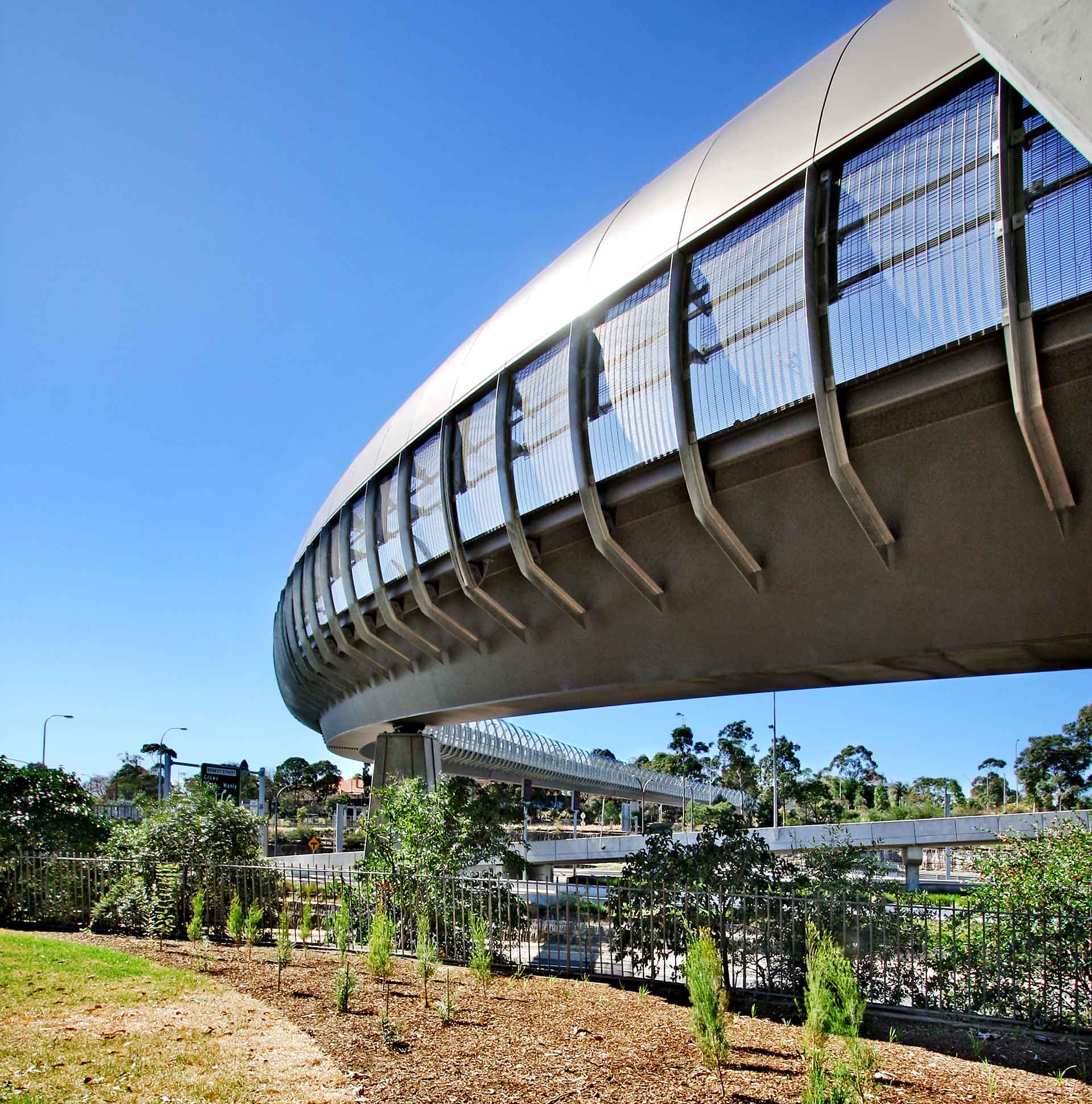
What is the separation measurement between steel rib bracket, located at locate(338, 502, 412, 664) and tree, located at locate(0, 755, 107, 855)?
6.86 meters

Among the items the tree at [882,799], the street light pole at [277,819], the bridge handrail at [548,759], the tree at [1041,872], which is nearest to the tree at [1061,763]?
the tree at [882,799]

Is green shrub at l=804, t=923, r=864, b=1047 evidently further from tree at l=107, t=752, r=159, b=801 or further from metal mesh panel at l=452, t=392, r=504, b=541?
tree at l=107, t=752, r=159, b=801

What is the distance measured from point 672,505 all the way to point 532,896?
26.0 metres

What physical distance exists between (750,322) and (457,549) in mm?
6991

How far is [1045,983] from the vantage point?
980 centimetres

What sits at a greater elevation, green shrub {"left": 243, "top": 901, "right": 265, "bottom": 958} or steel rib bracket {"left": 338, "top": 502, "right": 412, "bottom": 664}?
steel rib bracket {"left": 338, "top": 502, "right": 412, "bottom": 664}

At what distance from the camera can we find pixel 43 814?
1816 centimetres

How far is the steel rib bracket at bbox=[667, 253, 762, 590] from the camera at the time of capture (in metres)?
10.6

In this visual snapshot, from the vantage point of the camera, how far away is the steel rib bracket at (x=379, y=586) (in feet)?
61.0

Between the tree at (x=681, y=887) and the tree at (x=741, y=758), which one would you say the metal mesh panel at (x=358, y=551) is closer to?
the tree at (x=681, y=887)

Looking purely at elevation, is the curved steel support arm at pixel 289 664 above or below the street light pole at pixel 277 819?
above

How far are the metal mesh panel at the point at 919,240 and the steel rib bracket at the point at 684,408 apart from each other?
6.53 ft

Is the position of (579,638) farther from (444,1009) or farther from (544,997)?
(444,1009)

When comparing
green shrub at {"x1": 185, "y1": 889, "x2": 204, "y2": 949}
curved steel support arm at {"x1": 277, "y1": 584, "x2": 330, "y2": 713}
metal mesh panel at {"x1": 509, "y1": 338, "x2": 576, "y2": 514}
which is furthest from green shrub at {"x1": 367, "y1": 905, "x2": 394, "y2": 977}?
curved steel support arm at {"x1": 277, "y1": 584, "x2": 330, "y2": 713}
